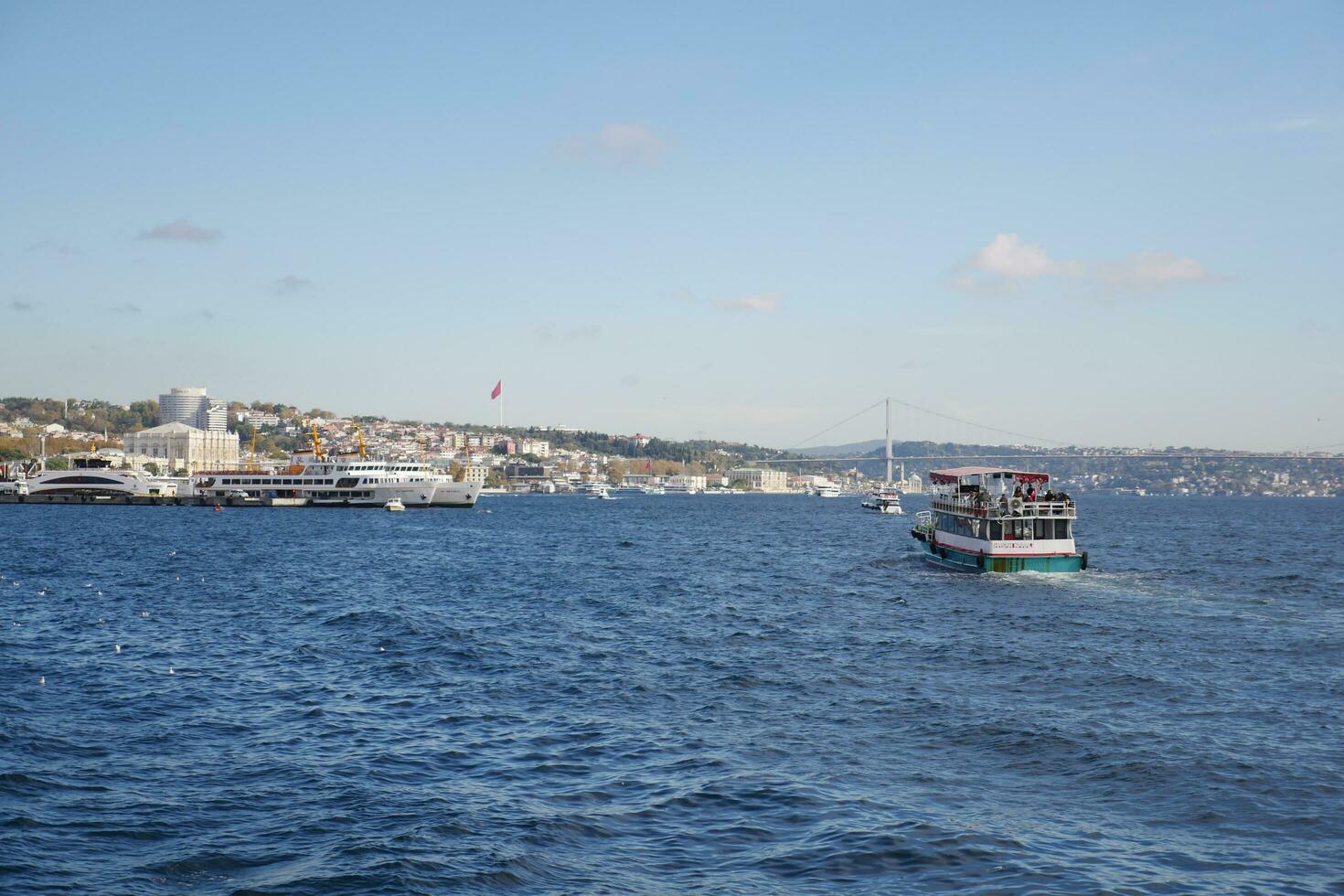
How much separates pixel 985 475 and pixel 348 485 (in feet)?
349

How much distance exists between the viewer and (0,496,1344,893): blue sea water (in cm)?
1359

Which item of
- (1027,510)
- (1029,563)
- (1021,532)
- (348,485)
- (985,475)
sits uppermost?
(985,475)

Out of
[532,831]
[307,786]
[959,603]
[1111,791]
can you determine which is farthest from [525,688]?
[959,603]

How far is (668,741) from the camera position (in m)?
19.6

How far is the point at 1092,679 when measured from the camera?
84.1 ft

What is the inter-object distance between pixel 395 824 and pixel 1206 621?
29760 millimetres

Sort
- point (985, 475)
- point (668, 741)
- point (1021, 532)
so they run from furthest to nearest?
1. point (985, 475)
2. point (1021, 532)
3. point (668, 741)

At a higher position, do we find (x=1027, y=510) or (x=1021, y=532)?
(x=1027, y=510)

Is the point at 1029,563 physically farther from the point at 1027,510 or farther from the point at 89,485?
the point at 89,485

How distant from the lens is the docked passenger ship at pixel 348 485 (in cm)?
14238

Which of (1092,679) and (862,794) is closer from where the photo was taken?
(862,794)

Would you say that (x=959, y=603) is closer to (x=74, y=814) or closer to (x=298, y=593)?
(x=298, y=593)

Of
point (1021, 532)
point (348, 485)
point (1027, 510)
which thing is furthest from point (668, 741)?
point (348, 485)

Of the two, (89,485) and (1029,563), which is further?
(89,485)
